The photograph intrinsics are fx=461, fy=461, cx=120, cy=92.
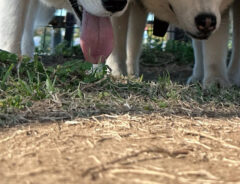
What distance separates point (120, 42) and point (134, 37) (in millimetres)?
332

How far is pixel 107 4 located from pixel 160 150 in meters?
1.21

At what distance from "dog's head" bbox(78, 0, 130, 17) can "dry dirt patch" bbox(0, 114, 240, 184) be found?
79 cm

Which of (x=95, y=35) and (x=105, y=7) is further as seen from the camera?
(x=95, y=35)

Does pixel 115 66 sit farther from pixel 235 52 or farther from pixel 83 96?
pixel 83 96

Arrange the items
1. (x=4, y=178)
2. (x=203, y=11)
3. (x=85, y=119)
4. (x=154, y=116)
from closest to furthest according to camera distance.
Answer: (x=4, y=178) → (x=85, y=119) → (x=154, y=116) → (x=203, y=11)

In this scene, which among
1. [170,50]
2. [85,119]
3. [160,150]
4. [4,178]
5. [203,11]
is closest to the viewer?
[4,178]

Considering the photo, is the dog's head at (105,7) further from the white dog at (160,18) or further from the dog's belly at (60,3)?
the white dog at (160,18)

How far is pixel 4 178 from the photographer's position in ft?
4.04

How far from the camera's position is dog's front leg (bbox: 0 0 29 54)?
2934 mm

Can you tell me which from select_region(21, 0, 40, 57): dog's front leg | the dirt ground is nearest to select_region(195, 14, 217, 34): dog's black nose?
the dirt ground

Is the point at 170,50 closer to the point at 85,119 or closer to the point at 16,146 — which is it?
the point at 85,119

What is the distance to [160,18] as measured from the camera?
3545 millimetres

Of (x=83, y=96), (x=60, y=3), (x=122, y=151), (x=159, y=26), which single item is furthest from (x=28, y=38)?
(x=122, y=151)

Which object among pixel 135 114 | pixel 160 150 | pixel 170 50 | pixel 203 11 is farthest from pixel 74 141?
pixel 170 50
